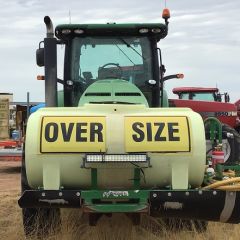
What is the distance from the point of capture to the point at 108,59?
19.8 feet

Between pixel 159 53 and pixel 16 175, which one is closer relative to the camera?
pixel 159 53

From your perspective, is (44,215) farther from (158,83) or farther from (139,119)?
(158,83)

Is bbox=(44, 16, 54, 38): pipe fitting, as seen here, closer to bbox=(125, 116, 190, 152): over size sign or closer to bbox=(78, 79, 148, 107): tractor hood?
bbox=(78, 79, 148, 107): tractor hood

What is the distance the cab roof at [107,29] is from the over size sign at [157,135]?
5.57 ft

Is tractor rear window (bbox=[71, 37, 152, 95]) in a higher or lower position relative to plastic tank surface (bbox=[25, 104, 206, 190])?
higher

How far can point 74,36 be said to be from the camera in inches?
236

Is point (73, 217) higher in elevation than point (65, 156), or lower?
lower

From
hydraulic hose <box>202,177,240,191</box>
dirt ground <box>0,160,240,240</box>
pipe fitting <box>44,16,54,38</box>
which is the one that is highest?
pipe fitting <box>44,16,54,38</box>

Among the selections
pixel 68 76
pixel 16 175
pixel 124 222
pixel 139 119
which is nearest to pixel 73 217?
pixel 124 222

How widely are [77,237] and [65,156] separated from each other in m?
1.36

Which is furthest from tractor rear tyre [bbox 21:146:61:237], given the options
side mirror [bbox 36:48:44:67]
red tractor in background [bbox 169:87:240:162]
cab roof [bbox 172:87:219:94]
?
cab roof [bbox 172:87:219:94]

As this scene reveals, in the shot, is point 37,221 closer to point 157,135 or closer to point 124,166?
point 124,166

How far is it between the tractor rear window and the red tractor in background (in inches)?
84.9

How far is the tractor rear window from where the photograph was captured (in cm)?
603
